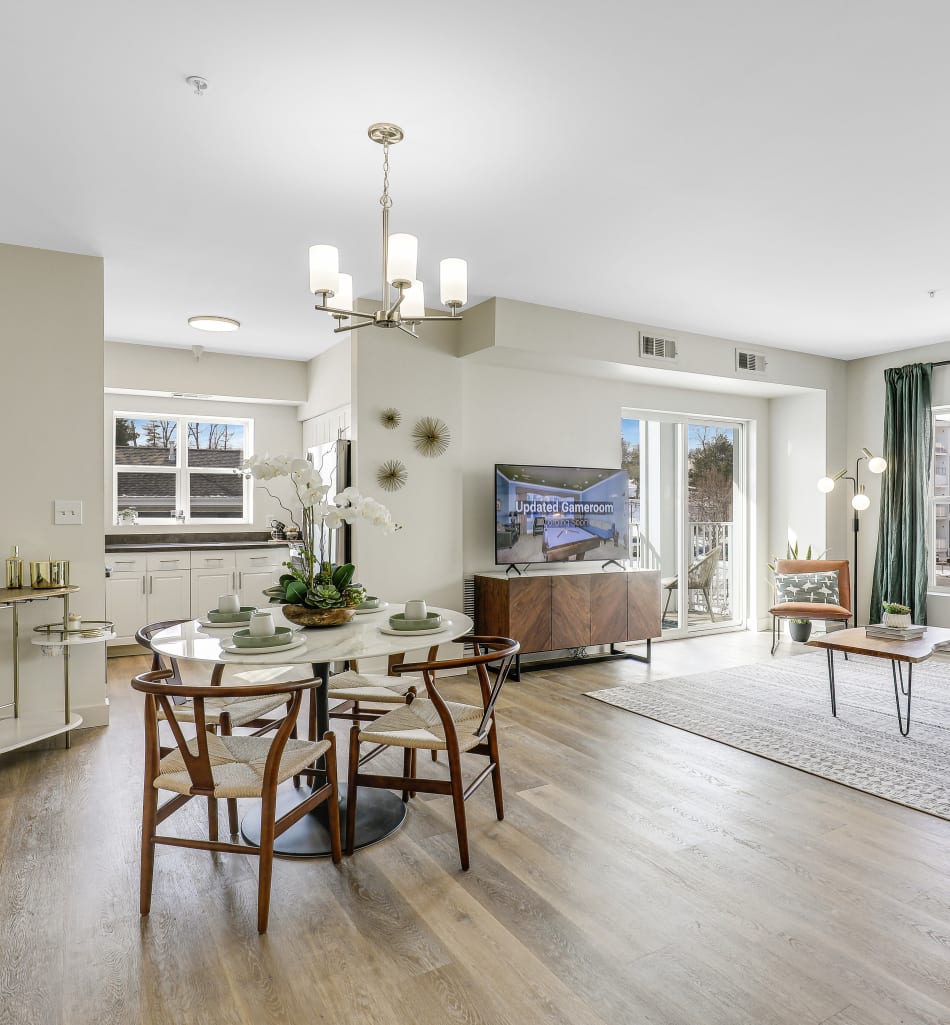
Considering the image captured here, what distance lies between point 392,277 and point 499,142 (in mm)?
766

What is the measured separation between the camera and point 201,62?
226cm

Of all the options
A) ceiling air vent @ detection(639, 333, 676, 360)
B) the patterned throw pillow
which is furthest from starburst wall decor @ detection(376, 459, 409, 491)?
the patterned throw pillow

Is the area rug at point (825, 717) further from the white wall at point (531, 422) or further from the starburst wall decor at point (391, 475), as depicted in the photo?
the starburst wall decor at point (391, 475)

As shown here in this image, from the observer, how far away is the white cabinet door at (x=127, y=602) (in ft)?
19.0

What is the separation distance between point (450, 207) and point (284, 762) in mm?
2547

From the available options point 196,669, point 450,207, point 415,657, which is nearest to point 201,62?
point 450,207

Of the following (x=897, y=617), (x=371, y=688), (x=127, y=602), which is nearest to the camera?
(x=371, y=688)

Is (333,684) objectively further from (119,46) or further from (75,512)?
(119,46)

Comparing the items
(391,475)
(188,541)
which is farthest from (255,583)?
(391,475)

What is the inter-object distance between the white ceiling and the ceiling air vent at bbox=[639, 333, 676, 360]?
2.67 feet

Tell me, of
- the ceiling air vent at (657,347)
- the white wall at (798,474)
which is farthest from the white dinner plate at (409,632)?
the white wall at (798,474)

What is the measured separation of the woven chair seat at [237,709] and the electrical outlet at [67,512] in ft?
5.12

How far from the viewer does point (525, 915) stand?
208cm

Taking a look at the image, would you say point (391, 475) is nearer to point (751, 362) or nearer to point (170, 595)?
point (170, 595)
